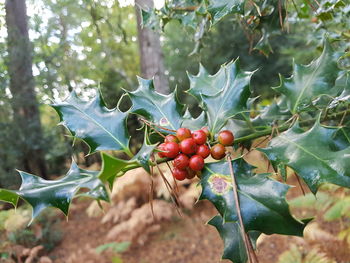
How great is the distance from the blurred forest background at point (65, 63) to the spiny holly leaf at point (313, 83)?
2.06 metres

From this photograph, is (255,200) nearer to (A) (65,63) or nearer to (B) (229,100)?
(B) (229,100)

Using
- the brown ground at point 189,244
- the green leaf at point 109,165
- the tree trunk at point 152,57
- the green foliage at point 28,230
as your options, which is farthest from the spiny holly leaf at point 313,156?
the tree trunk at point 152,57

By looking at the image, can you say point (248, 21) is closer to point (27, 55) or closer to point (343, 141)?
point (343, 141)

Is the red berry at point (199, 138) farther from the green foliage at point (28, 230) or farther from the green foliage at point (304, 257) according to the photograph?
the green foliage at point (28, 230)

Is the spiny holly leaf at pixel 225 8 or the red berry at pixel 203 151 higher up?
the spiny holly leaf at pixel 225 8

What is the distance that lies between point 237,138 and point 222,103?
11 centimetres

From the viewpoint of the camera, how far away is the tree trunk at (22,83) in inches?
170

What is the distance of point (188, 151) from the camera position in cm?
56

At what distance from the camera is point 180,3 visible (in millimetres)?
1296

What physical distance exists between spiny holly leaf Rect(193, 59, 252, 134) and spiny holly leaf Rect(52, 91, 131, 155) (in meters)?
0.19

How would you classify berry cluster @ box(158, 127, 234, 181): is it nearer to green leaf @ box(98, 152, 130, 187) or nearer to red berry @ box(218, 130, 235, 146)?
red berry @ box(218, 130, 235, 146)

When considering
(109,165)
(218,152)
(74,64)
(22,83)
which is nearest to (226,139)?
(218,152)

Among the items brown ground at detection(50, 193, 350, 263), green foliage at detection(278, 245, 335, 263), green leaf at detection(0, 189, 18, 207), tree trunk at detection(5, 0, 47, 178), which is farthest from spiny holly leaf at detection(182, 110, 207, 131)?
tree trunk at detection(5, 0, 47, 178)

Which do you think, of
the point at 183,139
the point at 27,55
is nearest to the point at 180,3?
the point at 183,139
